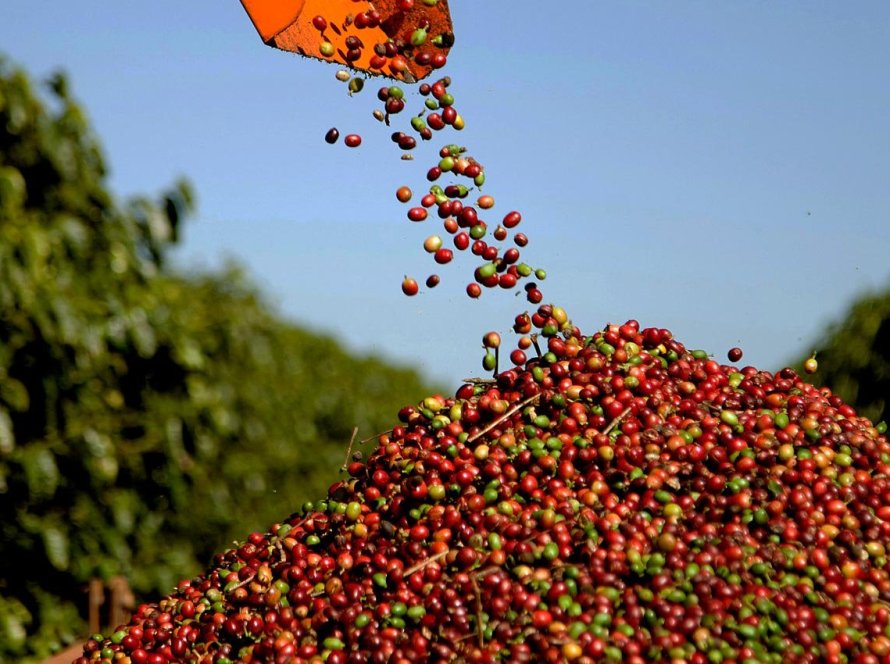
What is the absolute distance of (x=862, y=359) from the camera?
5711mm

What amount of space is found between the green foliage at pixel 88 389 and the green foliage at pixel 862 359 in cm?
356

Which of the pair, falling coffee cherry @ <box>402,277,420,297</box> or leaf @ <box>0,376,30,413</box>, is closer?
falling coffee cherry @ <box>402,277,420,297</box>

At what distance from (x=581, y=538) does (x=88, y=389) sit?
137 inches

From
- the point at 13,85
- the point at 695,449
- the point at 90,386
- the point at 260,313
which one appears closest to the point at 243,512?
the point at 260,313

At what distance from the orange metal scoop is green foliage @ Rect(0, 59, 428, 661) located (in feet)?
6.20

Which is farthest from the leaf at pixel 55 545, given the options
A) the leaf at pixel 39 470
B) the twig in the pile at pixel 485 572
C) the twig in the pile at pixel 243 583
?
the twig in the pile at pixel 485 572

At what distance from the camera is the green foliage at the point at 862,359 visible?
5.63 m

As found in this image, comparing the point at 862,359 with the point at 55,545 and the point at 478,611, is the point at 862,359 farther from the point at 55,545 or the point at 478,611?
the point at 55,545

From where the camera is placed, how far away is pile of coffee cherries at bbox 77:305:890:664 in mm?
2666

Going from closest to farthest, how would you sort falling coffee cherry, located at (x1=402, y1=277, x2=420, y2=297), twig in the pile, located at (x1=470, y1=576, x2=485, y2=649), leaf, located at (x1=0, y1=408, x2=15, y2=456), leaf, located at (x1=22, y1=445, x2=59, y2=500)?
twig in the pile, located at (x1=470, y1=576, x2=485, y2=649)
falling coffee cherry, located at (x1=402, y1=277, x2=420, y2=297)
leaf, located at (x1=0, y1=408, x2=15, y2=456)
leaf, located at (x1=22, y1=445, x2=59, y2=500)

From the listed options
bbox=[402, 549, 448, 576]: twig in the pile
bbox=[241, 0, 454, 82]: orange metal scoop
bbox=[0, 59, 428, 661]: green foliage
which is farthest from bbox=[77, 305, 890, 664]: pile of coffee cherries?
bbox=[0, 59, 428, 661]: green foliage

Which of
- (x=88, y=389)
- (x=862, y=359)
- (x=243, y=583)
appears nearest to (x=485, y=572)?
(x=243, y=583)

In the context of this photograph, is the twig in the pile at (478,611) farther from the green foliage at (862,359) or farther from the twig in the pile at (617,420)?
the green foliage at (862,359)

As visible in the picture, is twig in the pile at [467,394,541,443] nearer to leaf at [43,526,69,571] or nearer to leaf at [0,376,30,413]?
leaf at [0,376,30,413]
